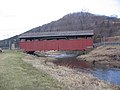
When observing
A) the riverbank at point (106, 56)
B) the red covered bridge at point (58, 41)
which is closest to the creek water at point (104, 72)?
the riverbank at point (106, 56)

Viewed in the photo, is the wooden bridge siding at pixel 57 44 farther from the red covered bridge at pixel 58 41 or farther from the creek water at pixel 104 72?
the creek water at pixel 104 72

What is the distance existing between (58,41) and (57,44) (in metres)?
0.62

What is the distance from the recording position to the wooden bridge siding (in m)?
56.0

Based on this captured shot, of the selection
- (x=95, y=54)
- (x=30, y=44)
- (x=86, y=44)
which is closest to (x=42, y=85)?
(x=95, y=54)

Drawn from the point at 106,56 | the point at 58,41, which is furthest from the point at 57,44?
the point at 106,56

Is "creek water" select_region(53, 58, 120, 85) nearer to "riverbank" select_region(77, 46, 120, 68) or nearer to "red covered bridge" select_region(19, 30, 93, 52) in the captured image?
"riverbank" select_region(77, 46, 120, 68)

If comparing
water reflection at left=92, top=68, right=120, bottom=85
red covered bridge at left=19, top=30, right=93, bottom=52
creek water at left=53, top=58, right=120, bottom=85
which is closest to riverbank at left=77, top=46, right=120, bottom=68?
creek water at left=53, top=58, right=120, bottom=85

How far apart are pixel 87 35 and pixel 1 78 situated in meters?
40.9

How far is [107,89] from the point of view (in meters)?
16.0

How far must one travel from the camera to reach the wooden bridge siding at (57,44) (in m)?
56.0

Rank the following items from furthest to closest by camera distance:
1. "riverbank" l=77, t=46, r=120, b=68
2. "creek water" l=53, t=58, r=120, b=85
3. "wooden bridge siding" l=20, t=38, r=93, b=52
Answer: "wooden bridge siding" l=20, t=38, r=93, b=52, "riverbank" l=77, t=46, r=120, b=68, "creek water" l=53, t=58, r=120, b=85

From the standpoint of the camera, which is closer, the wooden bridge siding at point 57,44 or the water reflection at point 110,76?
the water reflection at point 110,76

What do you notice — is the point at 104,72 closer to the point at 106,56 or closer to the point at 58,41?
the point at 106,56

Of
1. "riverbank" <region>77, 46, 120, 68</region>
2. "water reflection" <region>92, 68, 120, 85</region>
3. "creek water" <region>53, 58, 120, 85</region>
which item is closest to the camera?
"water reflection" <region>92, 68, 120, 85</region>
